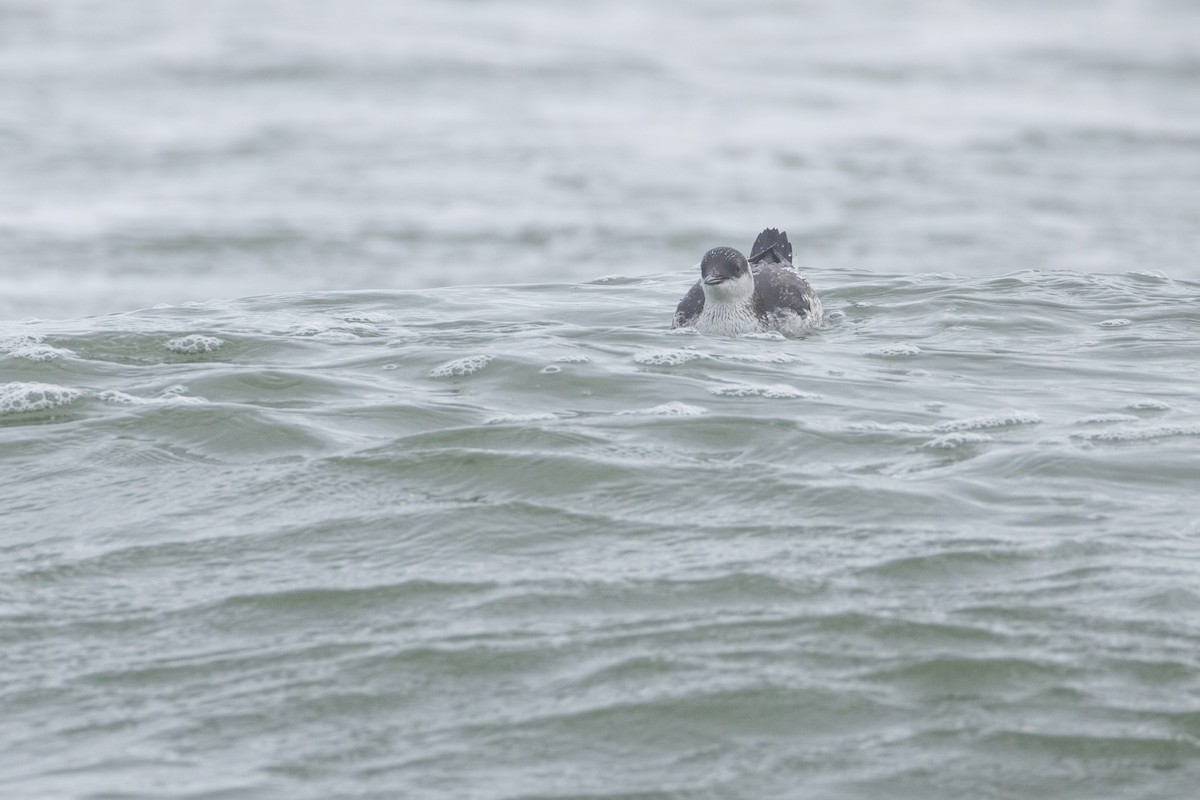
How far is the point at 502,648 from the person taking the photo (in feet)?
18.1

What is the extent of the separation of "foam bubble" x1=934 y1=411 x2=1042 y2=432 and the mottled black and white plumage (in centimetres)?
295

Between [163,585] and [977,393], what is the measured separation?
457cm

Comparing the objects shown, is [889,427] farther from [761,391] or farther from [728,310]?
[728,310]

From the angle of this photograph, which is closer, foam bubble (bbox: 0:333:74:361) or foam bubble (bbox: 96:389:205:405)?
foam bubble (bbox: 96:389:205:405)

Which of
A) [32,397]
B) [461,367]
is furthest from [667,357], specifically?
[32,397]

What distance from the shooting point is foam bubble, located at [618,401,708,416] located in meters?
8.23

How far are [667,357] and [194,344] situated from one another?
279 cm

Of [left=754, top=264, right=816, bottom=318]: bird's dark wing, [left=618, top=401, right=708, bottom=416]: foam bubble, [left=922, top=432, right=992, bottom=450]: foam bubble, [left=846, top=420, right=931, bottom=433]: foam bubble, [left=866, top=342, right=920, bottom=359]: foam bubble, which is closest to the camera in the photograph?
[left=922, top=432, right=992, bottom=450]: foam bubble

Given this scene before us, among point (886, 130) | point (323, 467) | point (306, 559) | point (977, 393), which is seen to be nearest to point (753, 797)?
point (306, 559)

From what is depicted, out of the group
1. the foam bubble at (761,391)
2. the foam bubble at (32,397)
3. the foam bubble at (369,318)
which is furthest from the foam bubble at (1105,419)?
the foam bubble at (32,397)

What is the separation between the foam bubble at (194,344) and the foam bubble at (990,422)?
434 centimetres

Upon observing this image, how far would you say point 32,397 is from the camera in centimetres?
851

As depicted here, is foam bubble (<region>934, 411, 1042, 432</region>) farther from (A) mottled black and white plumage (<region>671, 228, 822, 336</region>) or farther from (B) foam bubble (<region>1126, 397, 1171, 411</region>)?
(A) mottled black and white plumage (<region>671, 228, 822, 336</region>)

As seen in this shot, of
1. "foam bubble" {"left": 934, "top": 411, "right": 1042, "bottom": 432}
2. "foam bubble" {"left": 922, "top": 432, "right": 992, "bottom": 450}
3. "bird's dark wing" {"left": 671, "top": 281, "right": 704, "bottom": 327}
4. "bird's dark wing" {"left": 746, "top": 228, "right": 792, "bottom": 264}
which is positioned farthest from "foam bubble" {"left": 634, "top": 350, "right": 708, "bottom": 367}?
"bird's dark wing" {"left": 746, "top": 228, "right": 792, "bottom": 264}
